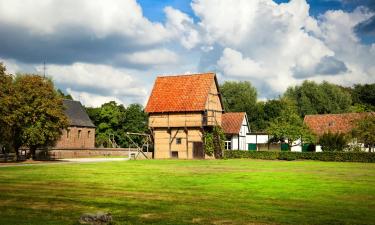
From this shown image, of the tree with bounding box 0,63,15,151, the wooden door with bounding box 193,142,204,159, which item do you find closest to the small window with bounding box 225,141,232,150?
the wooden door with bounding box 193,142,204,159

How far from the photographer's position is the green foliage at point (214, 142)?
59531mm

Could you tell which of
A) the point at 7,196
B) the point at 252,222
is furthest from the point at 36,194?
the point at 252,222

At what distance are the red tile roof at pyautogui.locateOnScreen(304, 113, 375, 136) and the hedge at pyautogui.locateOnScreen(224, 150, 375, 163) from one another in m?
14.9

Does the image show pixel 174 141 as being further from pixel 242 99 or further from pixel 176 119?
pixel 242 99

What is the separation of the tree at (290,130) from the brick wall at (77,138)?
1226 inches

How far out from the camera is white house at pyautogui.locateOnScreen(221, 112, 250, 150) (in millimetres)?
70562

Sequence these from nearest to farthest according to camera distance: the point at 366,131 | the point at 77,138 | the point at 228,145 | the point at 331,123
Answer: the point at 366,131 → the point at 228,145 → the point at 331,123 → the point at 77,138

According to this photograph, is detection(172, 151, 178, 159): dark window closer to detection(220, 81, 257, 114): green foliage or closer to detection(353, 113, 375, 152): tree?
detection(353, 113, 375, 152): tree

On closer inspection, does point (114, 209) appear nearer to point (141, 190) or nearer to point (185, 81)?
point (141, 190)

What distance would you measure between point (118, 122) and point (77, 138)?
57.3ft

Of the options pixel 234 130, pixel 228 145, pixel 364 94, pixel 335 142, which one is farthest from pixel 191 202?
pixel 364 94

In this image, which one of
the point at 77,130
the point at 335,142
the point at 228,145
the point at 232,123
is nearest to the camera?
the point at 335,142

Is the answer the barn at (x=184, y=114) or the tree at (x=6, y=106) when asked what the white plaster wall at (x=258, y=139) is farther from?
the tree at (x=6, y=106)

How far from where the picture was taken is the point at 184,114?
6041 centimetres
